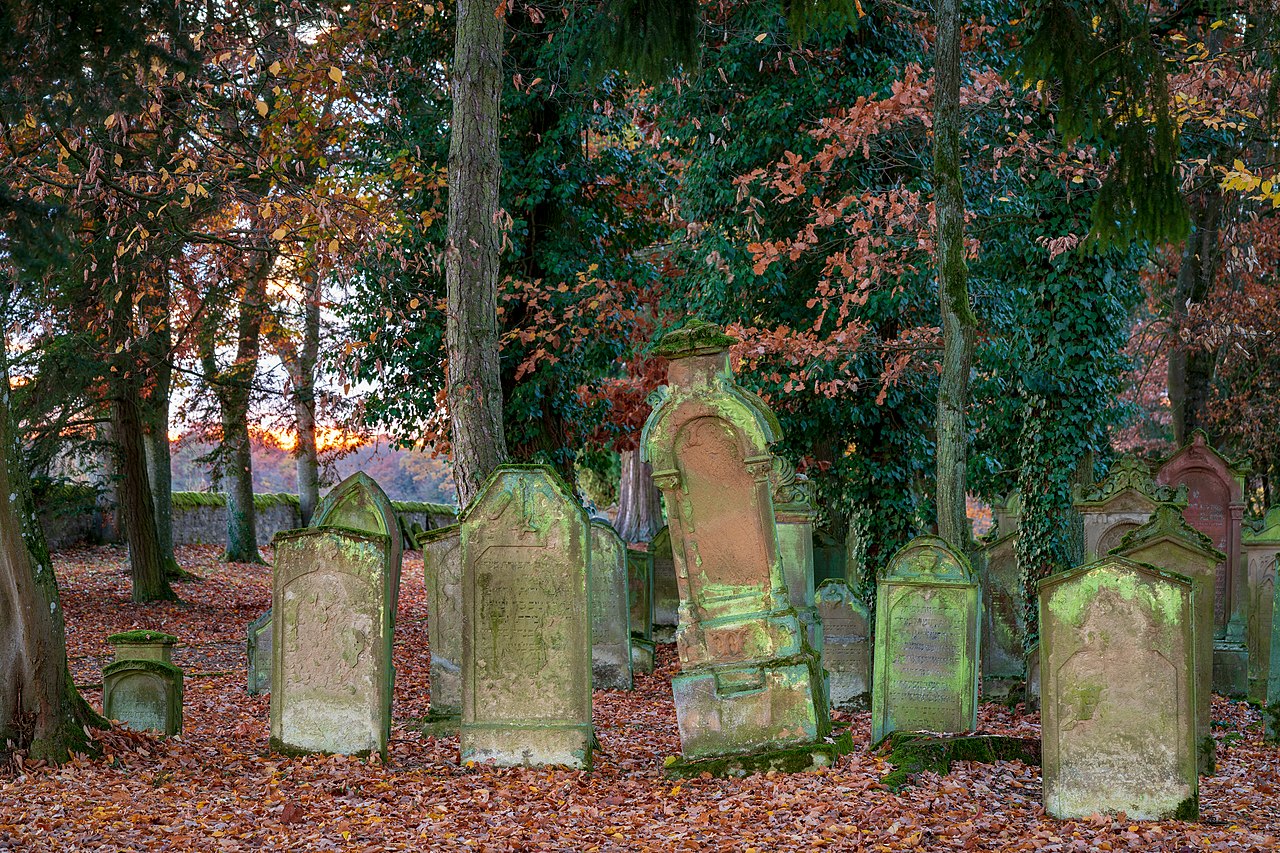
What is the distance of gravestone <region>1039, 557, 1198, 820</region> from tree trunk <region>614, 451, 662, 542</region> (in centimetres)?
2184

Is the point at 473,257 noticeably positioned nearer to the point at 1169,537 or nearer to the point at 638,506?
the point at 1169,537

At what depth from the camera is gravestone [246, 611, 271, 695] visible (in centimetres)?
1130

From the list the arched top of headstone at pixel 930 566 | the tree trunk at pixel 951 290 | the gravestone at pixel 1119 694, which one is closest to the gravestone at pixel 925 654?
the arched top of headstone at pixel 930 566

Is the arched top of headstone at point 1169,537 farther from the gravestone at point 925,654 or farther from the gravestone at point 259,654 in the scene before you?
the gravestone at point 259,654

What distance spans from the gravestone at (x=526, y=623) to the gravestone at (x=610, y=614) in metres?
3.74

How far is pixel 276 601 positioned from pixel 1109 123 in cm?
688

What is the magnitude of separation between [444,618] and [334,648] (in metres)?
2.07

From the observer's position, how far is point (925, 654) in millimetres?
8969

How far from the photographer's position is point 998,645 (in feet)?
40.4

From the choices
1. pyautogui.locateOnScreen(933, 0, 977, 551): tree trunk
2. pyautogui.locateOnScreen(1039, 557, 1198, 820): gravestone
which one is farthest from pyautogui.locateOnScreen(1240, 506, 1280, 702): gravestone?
pyautogui.locateOnScreen(1039, 557, 1198, 820): gravestone

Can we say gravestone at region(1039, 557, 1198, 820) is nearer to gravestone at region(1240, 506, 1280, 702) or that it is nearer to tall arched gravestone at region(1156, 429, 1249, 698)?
gravestone at region(1240, 506, 1280, 702)

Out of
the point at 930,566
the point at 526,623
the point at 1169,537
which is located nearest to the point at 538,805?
the point at 526,623

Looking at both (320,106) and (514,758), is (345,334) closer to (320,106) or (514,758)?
(320,106)

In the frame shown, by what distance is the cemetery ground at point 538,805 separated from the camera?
5961 mm
